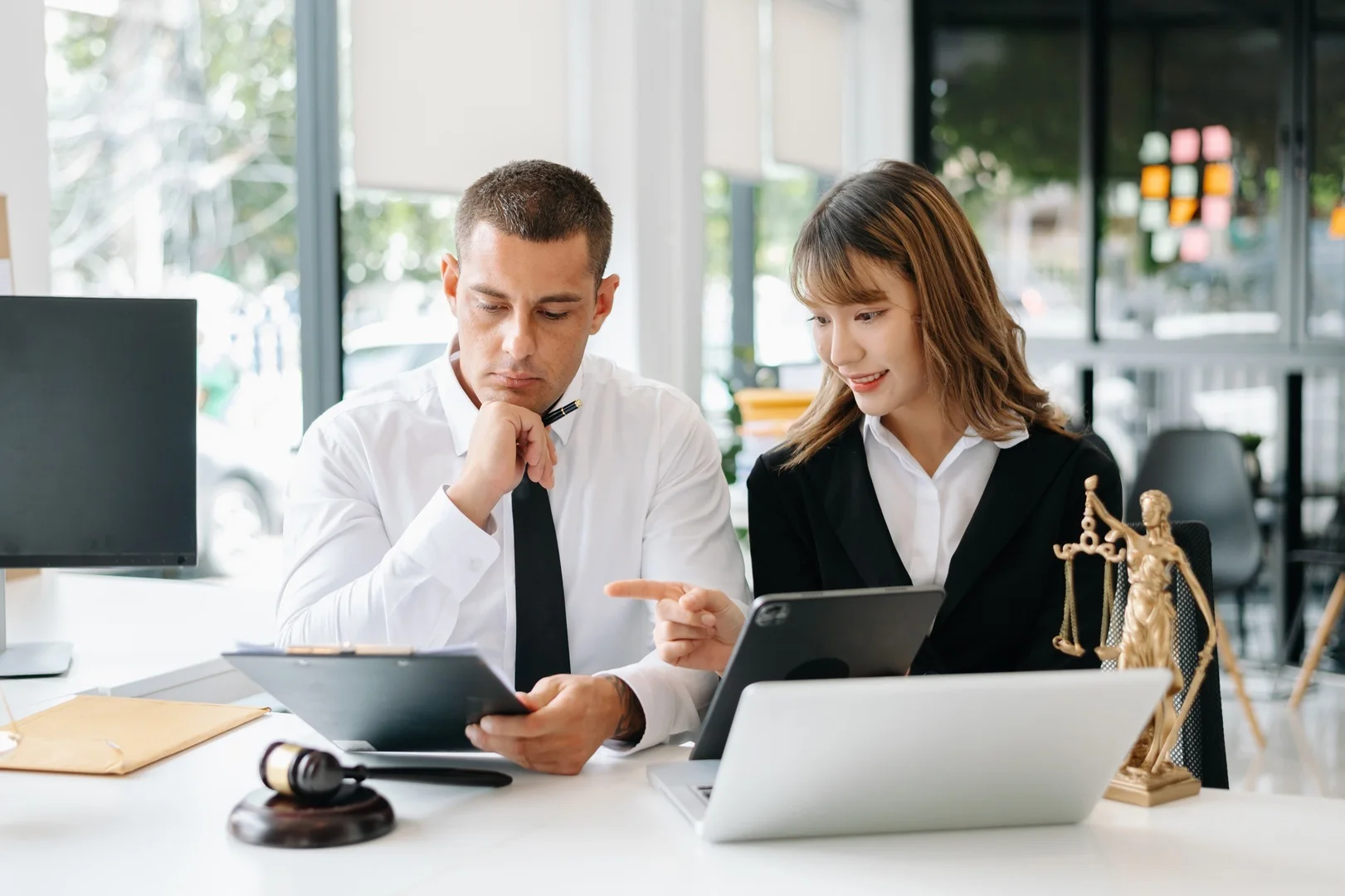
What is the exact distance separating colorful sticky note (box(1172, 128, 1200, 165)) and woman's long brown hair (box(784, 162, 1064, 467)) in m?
4.15

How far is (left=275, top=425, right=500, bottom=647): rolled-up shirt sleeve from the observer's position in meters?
1.76

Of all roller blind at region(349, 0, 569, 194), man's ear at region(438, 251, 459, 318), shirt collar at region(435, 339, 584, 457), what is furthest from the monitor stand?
roller blind at region(349, 0, 569, 194)

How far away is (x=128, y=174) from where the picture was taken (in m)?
5.09

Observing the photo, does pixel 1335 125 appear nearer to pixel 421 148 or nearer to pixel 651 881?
pixel 421 148

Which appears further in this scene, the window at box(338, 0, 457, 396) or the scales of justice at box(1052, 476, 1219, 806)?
the window at box(338, 0, 457, 396)

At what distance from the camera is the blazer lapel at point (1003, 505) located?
1.92m

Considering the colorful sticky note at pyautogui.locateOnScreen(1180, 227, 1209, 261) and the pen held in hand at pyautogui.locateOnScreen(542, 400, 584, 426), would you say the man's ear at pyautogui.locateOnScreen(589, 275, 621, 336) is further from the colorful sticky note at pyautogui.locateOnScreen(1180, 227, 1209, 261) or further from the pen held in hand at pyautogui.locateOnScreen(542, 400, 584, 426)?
the colorful sticky note at pyautogui.locateOnScreen(1180, 227, 1209, 261)

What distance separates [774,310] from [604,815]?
4.39 metres

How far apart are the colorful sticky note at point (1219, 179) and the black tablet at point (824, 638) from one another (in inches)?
190

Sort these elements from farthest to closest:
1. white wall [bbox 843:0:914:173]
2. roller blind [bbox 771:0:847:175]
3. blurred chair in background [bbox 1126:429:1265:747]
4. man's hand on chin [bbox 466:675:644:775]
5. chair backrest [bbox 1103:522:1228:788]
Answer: white wall [bbox 843:0:914:173]
roller blind [bbox 771:0:847:175]
blurred chair in background [bbox 1126:429:1265:747]
chair backrest [bbox 1103:522:1228:788]
man's hand on chin [bbox 466:675:644:775]

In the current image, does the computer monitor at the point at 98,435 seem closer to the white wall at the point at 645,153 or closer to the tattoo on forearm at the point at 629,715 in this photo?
the tattoo on forearm at the point at 629,715

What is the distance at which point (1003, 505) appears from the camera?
1941mm

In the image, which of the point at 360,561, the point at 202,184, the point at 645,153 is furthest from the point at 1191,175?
the point at 360,561

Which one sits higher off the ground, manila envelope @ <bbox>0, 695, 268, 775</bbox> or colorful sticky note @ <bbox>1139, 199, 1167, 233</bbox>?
colorful sticky note @ <bbox>1139, 199, 1167, 233</bbox>
